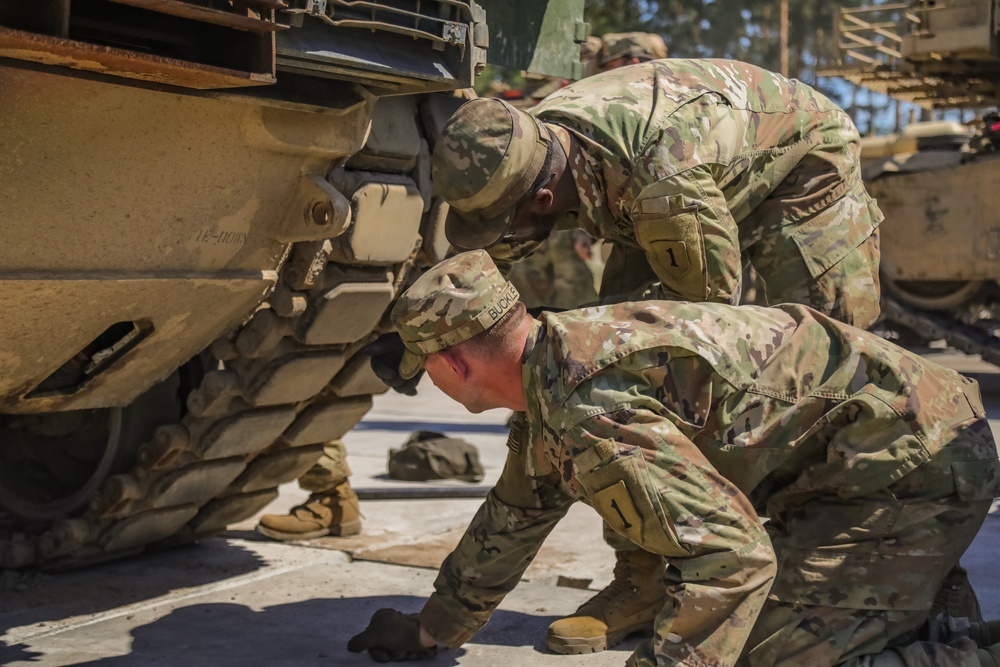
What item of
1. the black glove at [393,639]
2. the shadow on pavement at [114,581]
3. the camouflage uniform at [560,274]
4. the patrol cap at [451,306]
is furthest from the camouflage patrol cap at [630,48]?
the patrol cap at [451,306]

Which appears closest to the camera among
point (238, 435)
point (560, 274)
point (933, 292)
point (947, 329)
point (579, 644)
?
point (579, 644)

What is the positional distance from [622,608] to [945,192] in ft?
25.7

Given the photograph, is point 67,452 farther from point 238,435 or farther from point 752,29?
point 752,29

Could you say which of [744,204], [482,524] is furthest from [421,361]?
[744,204]

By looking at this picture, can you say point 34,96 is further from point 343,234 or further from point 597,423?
point 597,423

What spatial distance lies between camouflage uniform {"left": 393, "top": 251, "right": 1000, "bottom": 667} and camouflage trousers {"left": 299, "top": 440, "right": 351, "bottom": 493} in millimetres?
2236

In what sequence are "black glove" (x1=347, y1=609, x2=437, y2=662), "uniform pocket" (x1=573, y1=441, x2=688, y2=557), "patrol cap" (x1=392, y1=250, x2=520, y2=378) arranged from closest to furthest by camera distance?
"uniform pocket" (x1=573, y1=441, x2=688, y2=557), "patrol cap" (x1=392, y1=250, x2=520, y2=378), "black glove" (x1=347, y1=609, x2=437, y2=662)

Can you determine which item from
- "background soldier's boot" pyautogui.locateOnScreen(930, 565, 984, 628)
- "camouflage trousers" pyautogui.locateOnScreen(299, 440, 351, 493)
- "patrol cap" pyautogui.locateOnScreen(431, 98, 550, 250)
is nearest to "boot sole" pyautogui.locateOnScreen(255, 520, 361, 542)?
"camouflage trousers" pyautogui.locateOnScreen(299, 440, 351, 493)

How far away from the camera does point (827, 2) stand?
36.5 meters

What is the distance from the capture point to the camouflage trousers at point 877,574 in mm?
2820

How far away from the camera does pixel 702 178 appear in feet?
10.9

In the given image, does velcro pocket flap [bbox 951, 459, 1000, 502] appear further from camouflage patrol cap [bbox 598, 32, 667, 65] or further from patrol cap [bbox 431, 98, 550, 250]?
camouflage patrol cap [bbox 598, 32, 667, 65]

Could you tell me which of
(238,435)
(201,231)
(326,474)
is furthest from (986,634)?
(326,474)

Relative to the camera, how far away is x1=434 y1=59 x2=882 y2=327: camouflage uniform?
10.7ft
